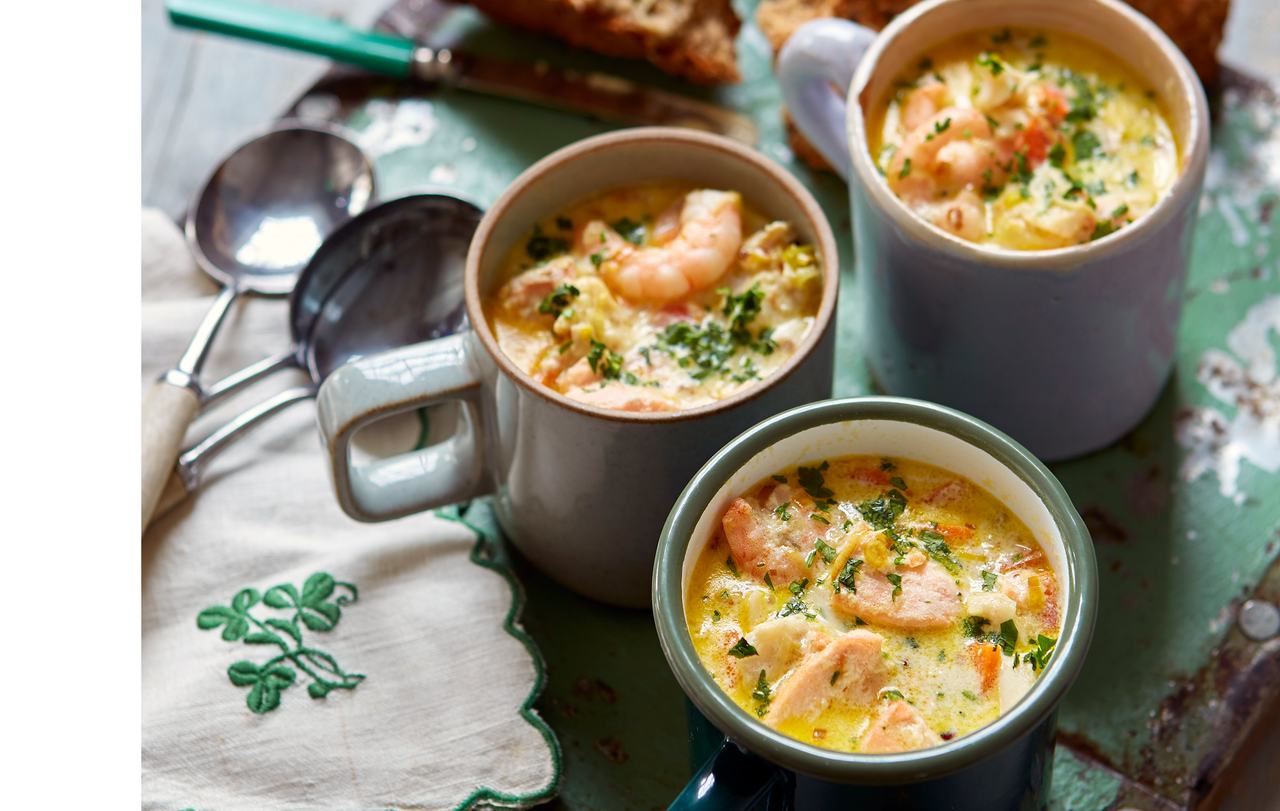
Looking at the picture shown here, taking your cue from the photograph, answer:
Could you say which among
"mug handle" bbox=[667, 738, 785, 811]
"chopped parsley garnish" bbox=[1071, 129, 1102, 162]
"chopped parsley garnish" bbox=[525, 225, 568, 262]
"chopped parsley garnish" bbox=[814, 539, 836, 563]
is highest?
"chopped parsley garnish" bbox=[1071, 129, 1102, 162]

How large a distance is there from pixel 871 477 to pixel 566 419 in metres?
0.34

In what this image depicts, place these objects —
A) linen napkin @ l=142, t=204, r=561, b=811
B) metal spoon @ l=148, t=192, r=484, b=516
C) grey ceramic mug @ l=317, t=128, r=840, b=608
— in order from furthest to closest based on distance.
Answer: metal spoon @ l=148, t=192, r=484, b=516 → linen napkin @ l=142, t=204, r=561, b=811 → grey ceramic mug @ l=317, t=128, r=840, b=608

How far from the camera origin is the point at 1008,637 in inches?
45.6

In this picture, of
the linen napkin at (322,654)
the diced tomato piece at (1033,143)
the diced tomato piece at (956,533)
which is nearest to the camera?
the diced tomato piece at (956,533)

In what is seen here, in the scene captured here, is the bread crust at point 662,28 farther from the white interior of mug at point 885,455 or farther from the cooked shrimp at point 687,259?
the white interior of mug at point 885,455

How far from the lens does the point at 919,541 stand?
1235 millimetres

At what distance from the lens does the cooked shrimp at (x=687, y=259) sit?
59.3 inches

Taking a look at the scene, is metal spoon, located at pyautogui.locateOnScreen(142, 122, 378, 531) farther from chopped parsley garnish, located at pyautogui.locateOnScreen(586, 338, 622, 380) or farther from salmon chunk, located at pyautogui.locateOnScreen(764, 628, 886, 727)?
salmon chunk, located at pyautogui.locateOnScreen(764, 628, 886, 727)


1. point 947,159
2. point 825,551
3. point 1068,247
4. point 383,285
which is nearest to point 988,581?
point 825,551

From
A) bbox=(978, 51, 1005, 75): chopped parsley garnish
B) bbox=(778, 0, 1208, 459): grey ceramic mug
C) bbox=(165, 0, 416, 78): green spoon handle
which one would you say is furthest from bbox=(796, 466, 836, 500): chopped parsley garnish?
bbox=(165, 0, 416, 78): green spoon handle

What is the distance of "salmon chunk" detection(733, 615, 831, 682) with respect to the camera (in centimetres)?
115

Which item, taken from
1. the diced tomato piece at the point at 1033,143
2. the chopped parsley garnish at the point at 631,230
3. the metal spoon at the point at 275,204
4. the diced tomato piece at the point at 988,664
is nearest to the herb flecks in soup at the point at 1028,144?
the diced tomato piece at the point at 1033,143

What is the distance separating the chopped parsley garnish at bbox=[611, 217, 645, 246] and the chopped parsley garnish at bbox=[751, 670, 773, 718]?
66 centimetres

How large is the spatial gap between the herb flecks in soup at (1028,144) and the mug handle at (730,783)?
2.37ft
